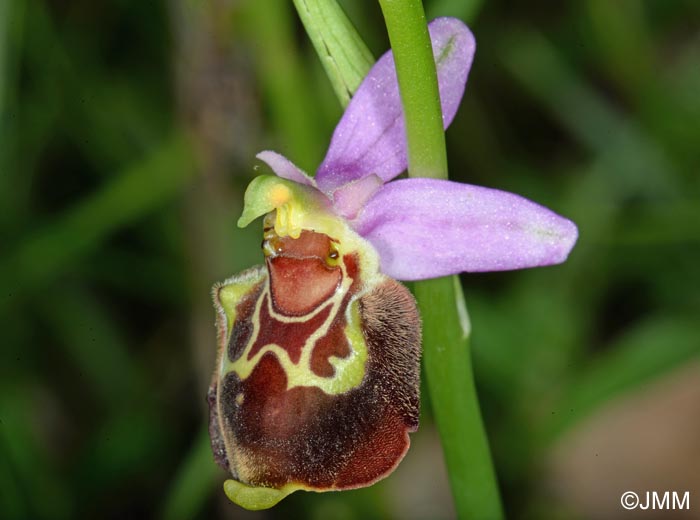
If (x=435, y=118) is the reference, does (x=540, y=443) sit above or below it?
Result: below

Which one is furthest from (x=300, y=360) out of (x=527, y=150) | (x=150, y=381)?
(x=527, y=150)

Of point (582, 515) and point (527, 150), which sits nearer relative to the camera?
point (582, 515)

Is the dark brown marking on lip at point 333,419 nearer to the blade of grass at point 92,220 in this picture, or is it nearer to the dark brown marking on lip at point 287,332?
the dark brown marking on lip at point 287,332

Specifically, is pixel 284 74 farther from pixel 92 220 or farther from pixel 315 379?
pixel 315 379

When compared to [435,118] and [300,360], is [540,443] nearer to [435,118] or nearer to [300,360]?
[300,360]

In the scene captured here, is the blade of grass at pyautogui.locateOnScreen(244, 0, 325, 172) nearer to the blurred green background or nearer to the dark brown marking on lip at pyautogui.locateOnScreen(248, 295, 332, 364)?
the blurred green background

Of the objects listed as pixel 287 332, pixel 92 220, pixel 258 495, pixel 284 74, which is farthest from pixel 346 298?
pixel 92 220

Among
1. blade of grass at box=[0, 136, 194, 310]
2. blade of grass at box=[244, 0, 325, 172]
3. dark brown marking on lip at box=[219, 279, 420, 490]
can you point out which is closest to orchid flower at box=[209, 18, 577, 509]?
dark brown marking on lip at box=[219, 279, 420, 490]
